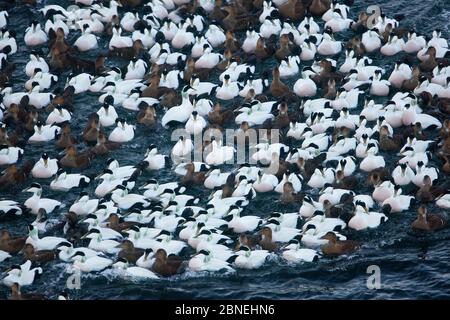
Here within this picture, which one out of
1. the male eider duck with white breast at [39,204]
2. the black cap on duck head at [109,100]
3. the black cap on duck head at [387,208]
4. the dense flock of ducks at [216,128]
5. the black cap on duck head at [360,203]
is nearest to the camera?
the dense flock of ducks at [216,128]

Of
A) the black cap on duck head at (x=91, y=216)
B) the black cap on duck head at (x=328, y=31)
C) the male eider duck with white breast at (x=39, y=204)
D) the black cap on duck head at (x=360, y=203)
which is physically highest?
the black cap on duck head at (x=328, y=31)

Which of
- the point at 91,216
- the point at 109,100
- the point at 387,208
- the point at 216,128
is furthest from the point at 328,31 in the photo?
the point at 91,216

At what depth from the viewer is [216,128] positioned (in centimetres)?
2933

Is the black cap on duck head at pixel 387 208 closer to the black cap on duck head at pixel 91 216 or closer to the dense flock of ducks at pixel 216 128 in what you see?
the dense flock of ducks at pixel 216 128

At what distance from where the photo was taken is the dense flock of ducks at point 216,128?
25703 millimetres

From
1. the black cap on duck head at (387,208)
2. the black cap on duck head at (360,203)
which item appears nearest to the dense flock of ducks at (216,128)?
the black cap on duck head at (360,203)

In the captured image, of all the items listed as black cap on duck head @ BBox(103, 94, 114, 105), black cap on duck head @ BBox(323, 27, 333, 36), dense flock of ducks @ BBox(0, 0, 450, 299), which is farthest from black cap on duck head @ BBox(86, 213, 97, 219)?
black cap on duck head @ BBox(323, 27, 333, 36)

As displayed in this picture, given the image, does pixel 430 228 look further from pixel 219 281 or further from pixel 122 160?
pixel 122 160

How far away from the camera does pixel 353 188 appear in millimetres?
27234

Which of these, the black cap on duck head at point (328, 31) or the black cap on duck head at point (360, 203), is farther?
the black cap on duck head at point (328, 31)

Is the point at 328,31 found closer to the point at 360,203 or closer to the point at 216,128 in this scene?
the point at 216,128

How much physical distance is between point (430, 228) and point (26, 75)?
11543 millimetres

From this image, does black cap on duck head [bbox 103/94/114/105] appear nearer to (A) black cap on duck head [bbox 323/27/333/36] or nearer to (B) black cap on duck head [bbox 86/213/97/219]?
(B) black cap on duck head [bbox 86/213/97/219]

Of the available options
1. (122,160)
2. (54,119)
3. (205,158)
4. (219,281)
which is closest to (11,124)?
(54,119)
